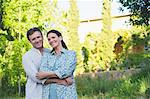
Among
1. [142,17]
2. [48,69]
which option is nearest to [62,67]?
[48,69]

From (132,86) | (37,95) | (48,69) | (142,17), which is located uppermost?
(142,17)

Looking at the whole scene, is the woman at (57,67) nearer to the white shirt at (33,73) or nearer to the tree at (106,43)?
the white shirt at (33,73)

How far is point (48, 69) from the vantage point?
5.11 m

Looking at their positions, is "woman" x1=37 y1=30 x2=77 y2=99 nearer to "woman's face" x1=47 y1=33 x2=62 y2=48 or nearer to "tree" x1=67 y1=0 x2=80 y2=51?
"woman's face" x1=47 y1=33 x2=62 y2=48

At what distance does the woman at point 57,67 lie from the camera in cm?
505

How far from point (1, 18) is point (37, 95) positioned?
52.9 feet

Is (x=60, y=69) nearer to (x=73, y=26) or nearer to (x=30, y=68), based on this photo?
(x=30, y=68)

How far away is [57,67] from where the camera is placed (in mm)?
5090

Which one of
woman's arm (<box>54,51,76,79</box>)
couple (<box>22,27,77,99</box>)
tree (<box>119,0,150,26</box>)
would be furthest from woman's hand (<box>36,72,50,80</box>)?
tree (<box>119,0,150,26</box>)

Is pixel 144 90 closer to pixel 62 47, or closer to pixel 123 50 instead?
pixel 62 47

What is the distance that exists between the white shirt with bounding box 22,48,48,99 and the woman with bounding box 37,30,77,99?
0.09 metres

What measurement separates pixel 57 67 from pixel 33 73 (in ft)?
1.00

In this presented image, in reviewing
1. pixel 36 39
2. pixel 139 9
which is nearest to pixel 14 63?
pixel 139 9

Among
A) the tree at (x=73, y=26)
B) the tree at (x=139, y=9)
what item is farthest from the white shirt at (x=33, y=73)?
the tree at (x=73, y=26)
